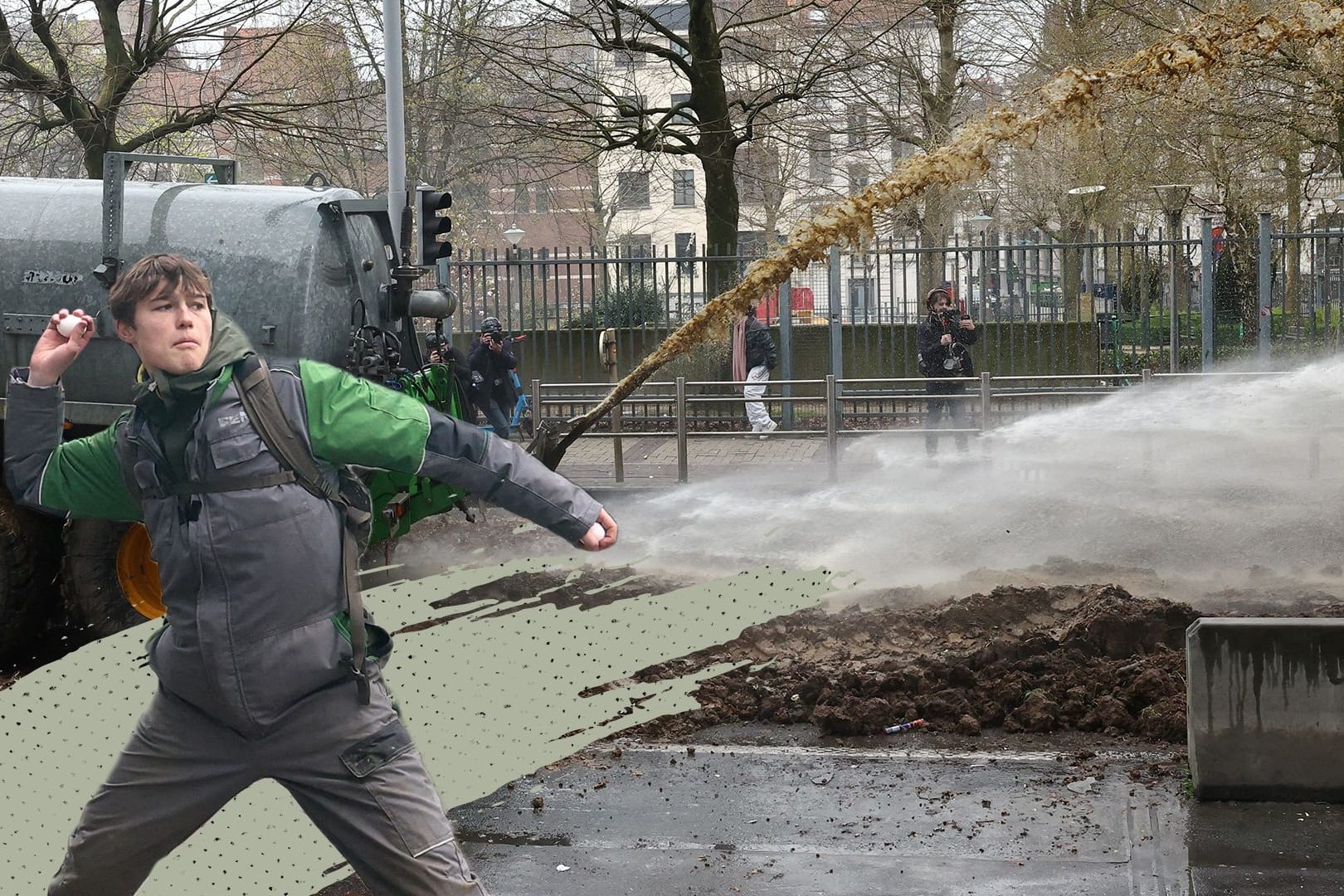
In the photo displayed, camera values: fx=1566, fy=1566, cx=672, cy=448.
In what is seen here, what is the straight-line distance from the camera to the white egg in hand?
3.30m

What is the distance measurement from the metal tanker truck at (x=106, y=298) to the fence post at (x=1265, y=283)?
10589 mm

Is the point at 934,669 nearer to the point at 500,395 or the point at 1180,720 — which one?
the point at 1180,720

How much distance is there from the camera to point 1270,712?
545 cm

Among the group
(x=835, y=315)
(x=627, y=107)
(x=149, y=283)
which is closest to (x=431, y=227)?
(x=835, y=315)

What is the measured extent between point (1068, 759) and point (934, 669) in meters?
1.01

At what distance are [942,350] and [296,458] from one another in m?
11.7

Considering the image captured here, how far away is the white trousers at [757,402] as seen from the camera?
632 inches

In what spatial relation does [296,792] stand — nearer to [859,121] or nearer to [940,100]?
[940,100]

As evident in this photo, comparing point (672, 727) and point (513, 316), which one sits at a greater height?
point (513, 316)

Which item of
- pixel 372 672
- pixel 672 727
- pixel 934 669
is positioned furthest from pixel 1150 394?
pixel 372 672

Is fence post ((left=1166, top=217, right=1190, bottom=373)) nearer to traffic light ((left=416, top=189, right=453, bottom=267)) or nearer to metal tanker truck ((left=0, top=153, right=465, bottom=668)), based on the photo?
traffic light ((left=416, top=189, right=453, bottom=267))

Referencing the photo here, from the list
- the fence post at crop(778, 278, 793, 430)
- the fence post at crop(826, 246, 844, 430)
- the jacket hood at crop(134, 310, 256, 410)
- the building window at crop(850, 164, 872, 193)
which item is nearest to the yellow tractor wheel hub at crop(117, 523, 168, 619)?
the jacket hood at crop(134, 310, 256, 410)

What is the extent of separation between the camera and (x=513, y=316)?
57.8ft

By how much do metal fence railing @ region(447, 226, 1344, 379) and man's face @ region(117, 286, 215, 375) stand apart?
525 inches
